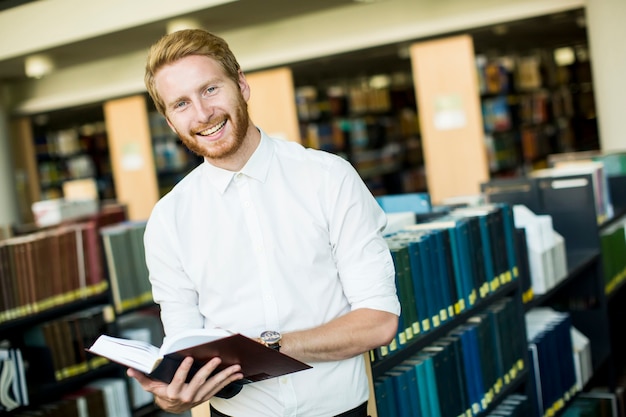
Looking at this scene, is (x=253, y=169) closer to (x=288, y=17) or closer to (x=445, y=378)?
(x=445, y=378)

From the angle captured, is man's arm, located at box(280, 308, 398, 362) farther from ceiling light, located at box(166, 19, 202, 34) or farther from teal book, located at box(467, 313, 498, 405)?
ceiling light, located at box(166, 19, 202, 34)

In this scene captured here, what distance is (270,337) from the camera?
5.46 ft

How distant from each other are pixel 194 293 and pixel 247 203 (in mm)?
249

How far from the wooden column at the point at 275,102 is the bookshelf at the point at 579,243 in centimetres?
517

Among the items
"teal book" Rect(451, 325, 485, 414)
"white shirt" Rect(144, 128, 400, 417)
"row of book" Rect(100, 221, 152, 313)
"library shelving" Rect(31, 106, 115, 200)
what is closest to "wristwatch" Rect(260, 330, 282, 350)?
"white shirt" Rect(144, 128, 400, 417)

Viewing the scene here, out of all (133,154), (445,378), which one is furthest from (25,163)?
(445,378)

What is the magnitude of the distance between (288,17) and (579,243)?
5.12 metres

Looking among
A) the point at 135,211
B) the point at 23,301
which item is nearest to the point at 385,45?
the point at 135,211

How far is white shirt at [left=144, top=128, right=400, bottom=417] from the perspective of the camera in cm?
178

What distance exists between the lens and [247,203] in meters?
1.85

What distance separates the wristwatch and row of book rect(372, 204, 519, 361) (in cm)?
64

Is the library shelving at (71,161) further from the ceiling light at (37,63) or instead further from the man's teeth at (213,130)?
the man's teeth at (213,130)

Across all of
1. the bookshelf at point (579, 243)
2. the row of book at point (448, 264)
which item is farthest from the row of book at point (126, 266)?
the row of book at point (448, 264)

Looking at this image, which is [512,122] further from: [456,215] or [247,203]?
[247,203]
